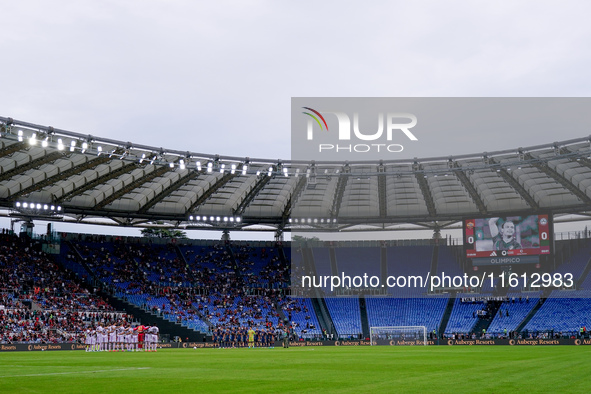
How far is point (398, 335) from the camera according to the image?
195 feet

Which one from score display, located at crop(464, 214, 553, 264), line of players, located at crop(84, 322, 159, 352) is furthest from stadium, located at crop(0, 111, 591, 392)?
line of players, located at crop(84, 322, 159, 352)

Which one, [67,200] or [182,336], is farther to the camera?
[67,200]

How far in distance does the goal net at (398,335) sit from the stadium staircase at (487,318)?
5.20m

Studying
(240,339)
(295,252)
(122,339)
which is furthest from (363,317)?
(122,339)

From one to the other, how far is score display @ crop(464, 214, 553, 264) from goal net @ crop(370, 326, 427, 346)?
322 inches

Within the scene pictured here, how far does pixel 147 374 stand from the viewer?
57.0ft

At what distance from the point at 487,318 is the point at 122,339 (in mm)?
35533

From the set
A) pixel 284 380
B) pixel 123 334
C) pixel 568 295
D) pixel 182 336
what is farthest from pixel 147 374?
pixel 568 295

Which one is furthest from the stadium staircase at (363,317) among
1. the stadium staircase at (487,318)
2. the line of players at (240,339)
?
the line of players at (240,339)

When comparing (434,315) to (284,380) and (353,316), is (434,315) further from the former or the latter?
(284,380)

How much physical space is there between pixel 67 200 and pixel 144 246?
46.7 ft

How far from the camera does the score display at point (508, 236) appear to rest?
56781mm

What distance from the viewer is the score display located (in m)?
56.8

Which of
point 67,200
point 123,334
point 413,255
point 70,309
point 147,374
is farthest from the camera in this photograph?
point 413,255
